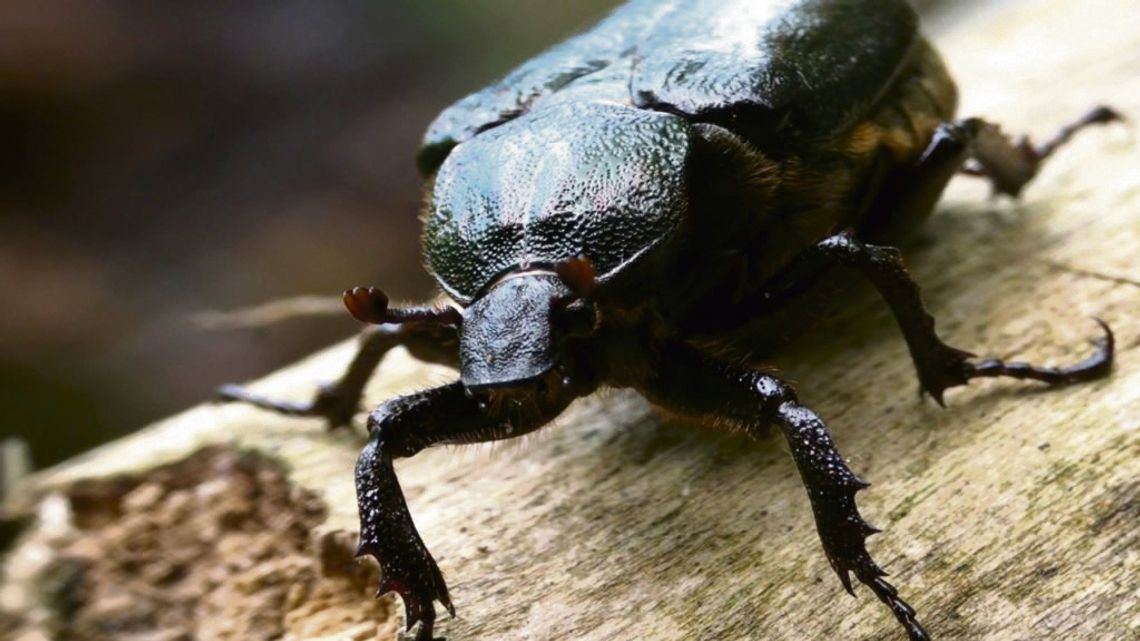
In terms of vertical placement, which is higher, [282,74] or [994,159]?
[282,74]

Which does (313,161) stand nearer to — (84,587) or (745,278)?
(84,587)

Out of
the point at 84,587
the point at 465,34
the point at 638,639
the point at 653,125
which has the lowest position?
the point at 638,639

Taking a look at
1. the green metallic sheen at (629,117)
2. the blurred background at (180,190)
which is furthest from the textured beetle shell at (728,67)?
the blurred background at (180,190)

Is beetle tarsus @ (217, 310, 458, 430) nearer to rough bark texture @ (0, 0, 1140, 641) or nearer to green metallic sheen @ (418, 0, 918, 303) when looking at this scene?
rough bark texture @ (0, 0, 1140, 641)

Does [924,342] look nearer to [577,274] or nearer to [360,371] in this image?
[577,274]

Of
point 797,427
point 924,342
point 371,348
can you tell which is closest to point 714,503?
point 797,427

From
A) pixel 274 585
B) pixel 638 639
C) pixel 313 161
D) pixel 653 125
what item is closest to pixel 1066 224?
pixel 653 125
